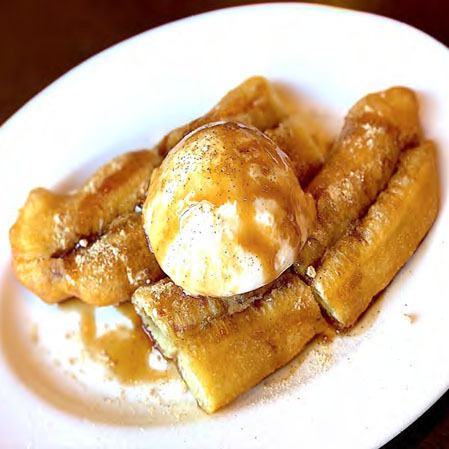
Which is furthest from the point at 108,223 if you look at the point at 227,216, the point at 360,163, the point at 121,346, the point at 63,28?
the point at 63,28

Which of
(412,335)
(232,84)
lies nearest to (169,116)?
(232,84)

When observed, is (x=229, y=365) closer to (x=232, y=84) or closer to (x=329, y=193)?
(x=329, y=193)

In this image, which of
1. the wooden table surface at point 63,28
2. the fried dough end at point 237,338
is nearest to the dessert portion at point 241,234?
the fried dough end at point 237,338

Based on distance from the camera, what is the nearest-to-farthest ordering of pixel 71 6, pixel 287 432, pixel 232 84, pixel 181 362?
pixel 287 432, pixel 181 362, pixel 232 84, pixel 71 6

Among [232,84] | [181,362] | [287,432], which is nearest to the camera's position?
[287,432]

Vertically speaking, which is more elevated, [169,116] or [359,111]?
[359,111]

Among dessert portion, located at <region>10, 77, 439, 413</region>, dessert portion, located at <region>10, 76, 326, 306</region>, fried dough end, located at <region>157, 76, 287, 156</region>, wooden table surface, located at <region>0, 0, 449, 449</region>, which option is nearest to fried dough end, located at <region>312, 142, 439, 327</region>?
dessert portion, located at <region>10, 77, 439, 413</region>

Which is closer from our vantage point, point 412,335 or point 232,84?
point 412,335
